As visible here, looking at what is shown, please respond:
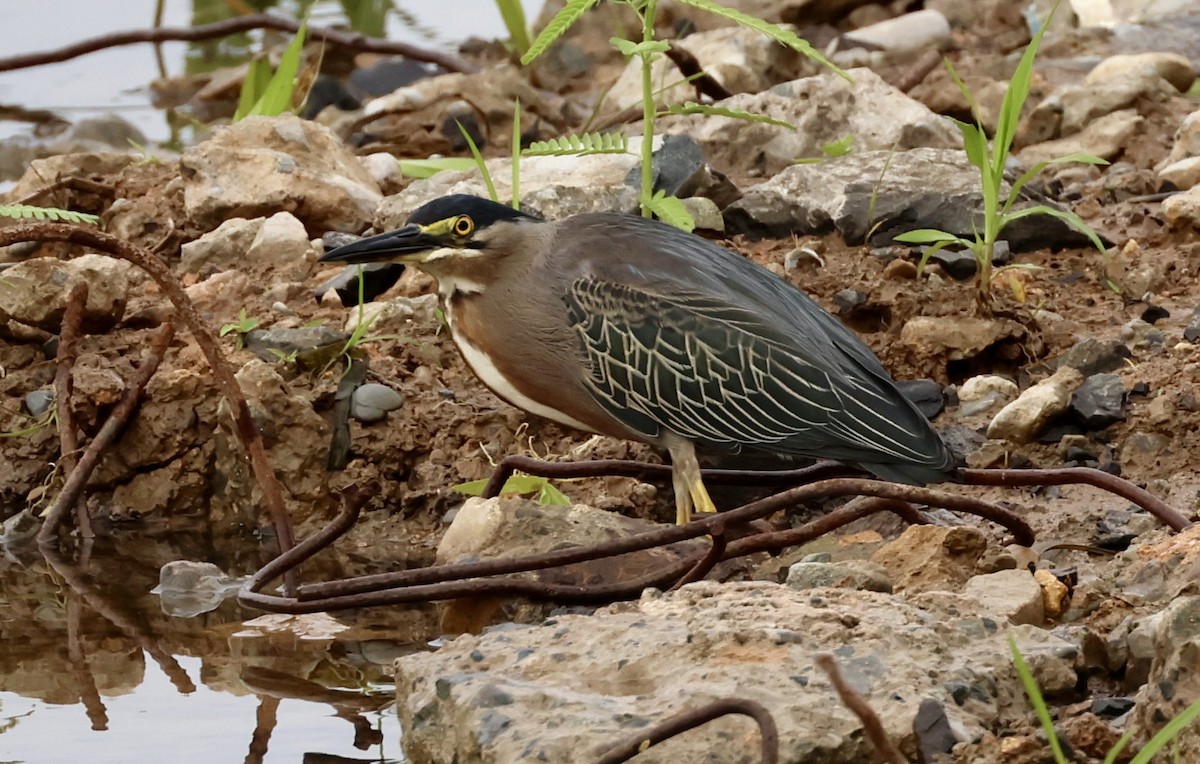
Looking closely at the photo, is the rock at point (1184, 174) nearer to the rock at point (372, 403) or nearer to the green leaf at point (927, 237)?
the green leaf at point (927, 237)

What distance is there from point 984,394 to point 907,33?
401cm

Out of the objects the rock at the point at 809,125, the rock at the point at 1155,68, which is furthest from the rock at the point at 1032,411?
the rock at the point at 1155,68

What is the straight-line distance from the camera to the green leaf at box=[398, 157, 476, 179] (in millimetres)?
6521

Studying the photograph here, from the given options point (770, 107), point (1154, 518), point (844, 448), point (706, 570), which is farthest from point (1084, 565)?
point (770, 107)

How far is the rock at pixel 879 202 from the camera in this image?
5777 mm

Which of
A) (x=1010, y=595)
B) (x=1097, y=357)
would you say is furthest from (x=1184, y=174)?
(x=1010, y=595)

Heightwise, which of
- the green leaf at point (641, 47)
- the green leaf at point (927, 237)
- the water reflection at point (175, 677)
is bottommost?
the water reflection at point (175, 677)

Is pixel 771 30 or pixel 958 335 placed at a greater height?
pixel 771 30

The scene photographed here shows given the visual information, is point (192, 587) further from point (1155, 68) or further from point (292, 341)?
point (1155, 68)

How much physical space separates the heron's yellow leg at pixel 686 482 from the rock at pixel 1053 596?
987 mm

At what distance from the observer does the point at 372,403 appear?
5.32 m

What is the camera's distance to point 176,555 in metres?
4.94

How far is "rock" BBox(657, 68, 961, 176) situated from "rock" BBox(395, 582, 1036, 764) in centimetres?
348

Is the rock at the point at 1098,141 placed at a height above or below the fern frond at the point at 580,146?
below
